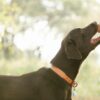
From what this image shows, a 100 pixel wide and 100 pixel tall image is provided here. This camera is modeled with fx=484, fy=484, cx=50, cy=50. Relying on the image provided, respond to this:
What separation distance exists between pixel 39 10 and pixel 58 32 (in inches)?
56.9

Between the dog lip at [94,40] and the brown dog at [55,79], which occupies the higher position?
the dog lip at [94,40]

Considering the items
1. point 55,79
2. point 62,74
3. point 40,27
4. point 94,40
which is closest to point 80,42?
point 94,40

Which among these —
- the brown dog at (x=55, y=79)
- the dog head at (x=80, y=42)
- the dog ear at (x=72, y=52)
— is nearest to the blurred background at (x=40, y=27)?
the dog head at (x=80, y=42)

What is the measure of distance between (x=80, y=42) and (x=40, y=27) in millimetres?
15749

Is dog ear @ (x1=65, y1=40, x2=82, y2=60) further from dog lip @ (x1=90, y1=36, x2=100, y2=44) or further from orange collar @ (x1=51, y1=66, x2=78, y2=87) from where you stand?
dog lip @ (x1=90, y1=36, x2=100, y2=44)

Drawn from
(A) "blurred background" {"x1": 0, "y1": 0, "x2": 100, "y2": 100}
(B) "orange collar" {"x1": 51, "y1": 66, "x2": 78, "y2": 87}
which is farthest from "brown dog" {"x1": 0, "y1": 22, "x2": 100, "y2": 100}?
(A) "blurred background" {"x1": 0, "y1": 0, "x2": 100, "y2": 100}

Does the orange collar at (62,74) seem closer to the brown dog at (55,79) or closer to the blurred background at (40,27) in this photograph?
the brown dog at (55,79)

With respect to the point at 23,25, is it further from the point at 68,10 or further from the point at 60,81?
the point at 60,81

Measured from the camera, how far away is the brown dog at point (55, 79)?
269 inches

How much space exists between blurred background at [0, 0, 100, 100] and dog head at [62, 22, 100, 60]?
855cm

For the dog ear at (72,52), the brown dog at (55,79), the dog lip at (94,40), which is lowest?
the brown dog at (55,79)

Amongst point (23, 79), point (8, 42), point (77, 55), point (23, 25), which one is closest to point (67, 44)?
point (77, 55)

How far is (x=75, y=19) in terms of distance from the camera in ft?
75.2

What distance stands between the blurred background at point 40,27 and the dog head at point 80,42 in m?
8.55
